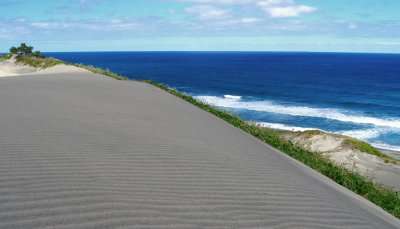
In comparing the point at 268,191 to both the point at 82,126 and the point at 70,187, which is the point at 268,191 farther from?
the point at 82,126

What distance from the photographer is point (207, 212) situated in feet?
15.7

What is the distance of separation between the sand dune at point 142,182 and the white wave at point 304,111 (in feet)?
93.3

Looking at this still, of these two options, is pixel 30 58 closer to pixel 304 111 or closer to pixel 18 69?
pixel 18 69

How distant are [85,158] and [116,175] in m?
0.87

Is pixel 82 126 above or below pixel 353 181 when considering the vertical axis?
above

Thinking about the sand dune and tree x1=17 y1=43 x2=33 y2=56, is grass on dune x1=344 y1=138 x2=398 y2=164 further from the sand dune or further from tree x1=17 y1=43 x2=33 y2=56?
tree x1=17 y1=43 x2=33 y2=56

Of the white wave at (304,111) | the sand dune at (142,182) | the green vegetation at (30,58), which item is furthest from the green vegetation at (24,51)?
the sand dune at (142,182)

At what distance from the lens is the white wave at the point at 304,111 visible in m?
38.7

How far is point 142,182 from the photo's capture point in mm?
5531

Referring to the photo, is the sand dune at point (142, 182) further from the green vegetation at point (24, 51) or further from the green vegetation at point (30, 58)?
the green vegetation at point (24, 51)

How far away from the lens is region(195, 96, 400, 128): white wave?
3869 cm

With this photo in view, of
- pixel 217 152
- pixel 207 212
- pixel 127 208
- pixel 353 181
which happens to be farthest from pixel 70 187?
pixel 353 181

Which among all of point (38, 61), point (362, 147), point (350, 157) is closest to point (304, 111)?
point (362, 147)

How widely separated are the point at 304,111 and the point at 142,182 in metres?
39.6
